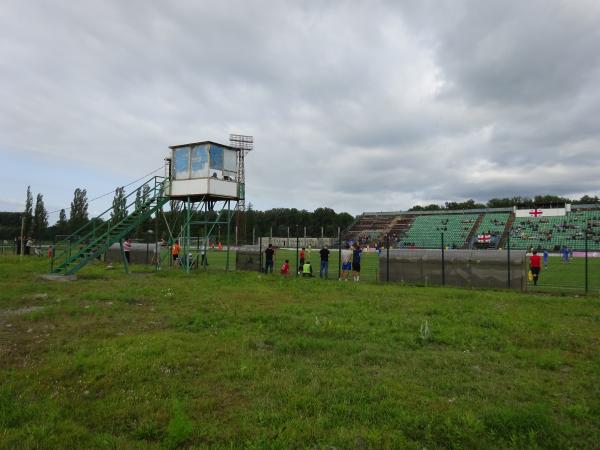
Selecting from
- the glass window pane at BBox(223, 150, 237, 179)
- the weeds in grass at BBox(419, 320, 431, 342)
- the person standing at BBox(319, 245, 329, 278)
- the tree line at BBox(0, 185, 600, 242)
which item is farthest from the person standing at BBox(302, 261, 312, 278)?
the tree line at BBox(0, 185, 600, 242)

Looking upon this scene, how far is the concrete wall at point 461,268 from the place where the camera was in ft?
62.3

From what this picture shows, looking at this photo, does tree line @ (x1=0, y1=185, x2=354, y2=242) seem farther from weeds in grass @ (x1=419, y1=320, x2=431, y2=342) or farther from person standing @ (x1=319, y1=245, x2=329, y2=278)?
weeds in grass @ (x1=419, y1=320, x2=431, y2=342)

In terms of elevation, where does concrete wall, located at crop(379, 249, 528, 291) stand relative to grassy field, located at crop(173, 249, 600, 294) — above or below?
above

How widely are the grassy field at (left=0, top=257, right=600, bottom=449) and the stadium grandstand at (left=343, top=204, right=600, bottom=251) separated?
5759 cm

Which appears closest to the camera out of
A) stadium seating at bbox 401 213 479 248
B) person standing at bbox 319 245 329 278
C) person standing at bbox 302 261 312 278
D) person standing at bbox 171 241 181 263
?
person standing at bbox 302 261 312 278

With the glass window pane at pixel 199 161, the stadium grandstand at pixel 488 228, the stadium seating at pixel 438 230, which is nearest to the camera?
the glass window pane at pixel 199 161

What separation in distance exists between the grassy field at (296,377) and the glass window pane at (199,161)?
12.3 m

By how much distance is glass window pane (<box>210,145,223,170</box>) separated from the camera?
23.6 meters

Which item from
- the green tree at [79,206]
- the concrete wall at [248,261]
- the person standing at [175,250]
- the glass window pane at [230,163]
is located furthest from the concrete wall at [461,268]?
the green tree at [79,206]

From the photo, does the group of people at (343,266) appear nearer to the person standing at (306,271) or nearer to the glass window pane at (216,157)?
the person standing at (306,271)

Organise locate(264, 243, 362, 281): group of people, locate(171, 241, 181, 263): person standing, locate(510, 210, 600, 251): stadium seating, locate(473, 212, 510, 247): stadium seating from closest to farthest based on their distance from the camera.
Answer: locate(264, 243, 362, 281): group of people → locate(171, 241, 181, 263): person standing → locate(510, 210, 600, 251): stadium seating → locate(473, 212, 510, 247): stadium seating

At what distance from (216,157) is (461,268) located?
13.8 metres

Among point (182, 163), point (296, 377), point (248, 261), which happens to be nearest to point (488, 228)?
point (248, 261)

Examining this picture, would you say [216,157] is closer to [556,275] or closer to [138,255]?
[138,255]
